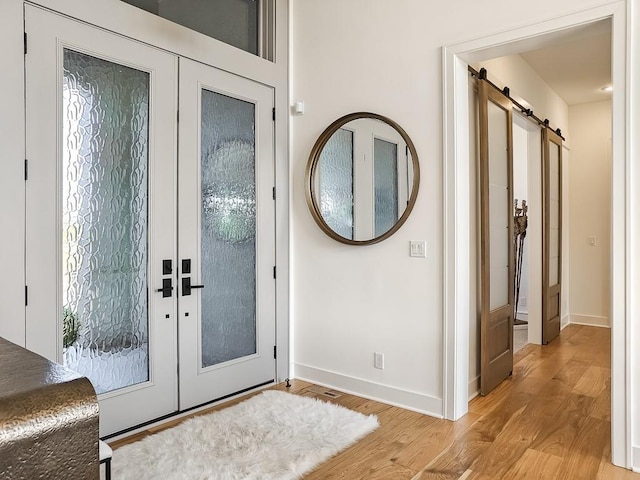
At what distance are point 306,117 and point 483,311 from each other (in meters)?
1.92

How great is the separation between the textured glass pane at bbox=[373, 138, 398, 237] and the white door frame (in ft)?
1.18


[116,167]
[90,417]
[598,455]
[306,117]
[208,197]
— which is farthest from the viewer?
[306,117]

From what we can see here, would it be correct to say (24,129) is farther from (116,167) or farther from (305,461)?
(305,461)

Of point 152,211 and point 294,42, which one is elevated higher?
point 294,42

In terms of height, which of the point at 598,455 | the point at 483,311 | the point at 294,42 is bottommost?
the point at 598,455

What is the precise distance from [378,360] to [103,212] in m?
1.98

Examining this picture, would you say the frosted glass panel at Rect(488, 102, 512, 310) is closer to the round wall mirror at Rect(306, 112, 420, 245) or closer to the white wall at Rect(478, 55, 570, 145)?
the white wall at Rect(478, 55, 570, 145)

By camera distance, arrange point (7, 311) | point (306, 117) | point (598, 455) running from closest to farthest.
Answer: point (7, 311)
point (598, 455)
point (306, 117)

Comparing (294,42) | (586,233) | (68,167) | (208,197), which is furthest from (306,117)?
(586,233)

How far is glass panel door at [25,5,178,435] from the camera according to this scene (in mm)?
2395

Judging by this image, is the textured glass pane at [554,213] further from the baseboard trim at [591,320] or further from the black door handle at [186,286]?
the black door handle at [186,286]

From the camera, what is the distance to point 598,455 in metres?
2.50

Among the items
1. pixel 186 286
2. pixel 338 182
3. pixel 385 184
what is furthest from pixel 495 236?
pixel 186 286

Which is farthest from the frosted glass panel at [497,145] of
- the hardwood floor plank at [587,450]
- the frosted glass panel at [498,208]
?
the hardwood floor plank at [587,450]
